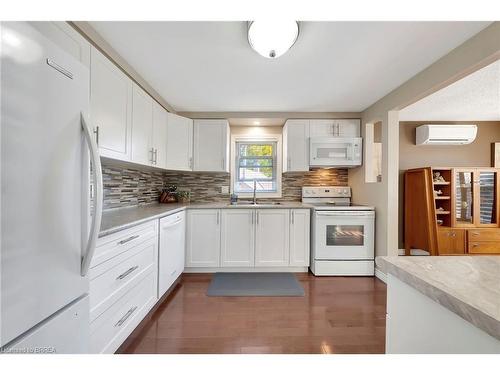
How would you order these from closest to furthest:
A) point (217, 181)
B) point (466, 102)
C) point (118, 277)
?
point (118, 277)
point (466, 102)
point (217, 181)

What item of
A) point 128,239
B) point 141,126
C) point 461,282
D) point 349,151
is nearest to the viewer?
point 461,282

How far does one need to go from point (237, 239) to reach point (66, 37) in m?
2.38

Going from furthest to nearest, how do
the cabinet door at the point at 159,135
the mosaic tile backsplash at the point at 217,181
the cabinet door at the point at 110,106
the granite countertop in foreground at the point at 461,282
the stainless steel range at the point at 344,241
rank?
Answer: 1. the mosaic tile backsplash at the point at 217,181
2. the stainless steel range at the point at 344,241
3. the cabinet door at the point at 159,135
4. the cabinet door at the point at 110,106
5. the granite countertop in foreground at the point at 461,282

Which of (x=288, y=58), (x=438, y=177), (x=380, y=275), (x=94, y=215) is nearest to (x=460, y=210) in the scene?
(x=438, y=177)

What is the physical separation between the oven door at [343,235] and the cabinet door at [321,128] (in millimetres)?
1149

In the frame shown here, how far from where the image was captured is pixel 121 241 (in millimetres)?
1392

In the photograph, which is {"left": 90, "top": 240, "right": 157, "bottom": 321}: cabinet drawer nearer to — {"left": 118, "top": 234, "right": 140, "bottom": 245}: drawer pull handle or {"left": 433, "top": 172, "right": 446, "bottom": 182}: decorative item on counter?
{"left": 118, "top": 234, "right": 140, "bottom": 245}: drawer pull handle

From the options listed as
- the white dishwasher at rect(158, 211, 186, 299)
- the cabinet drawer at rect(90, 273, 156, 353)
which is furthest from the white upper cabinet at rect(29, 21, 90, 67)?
the cabinet drawer at rect(90, 273, 156, 353)

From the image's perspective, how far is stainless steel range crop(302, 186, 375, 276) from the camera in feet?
9.12

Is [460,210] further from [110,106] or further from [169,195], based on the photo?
[110,106]

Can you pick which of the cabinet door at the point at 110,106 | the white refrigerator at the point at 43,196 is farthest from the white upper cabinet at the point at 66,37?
the white refrigerator at the point at 43,196

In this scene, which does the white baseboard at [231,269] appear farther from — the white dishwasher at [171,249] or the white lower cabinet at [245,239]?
the white dishwasher at [171,249]

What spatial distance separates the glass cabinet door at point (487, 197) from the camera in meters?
3.14

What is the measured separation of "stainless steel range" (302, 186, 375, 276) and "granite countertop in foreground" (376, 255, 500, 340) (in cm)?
203
